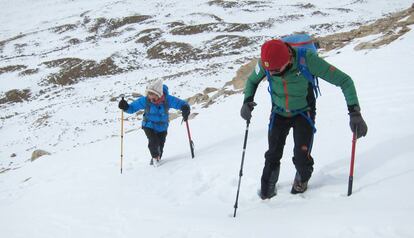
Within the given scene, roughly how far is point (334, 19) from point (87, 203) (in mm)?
46824

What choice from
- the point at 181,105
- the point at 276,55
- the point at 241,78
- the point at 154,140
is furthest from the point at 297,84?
the point at 241,78

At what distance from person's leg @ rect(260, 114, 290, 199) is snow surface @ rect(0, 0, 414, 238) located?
189 mm

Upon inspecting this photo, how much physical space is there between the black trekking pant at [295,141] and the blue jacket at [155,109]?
3504 mm

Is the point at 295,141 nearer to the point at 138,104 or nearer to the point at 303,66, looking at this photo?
the point at 303,66

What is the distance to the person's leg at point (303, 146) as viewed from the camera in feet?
16.8

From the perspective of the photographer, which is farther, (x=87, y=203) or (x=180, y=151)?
(x=180, y=151)

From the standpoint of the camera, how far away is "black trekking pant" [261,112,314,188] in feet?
16.9

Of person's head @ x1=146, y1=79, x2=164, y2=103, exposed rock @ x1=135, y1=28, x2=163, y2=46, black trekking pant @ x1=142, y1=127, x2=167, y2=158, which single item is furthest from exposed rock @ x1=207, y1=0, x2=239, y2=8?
person's head @ x1=146, y1=79, x2=164, y2=103

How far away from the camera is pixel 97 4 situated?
69000 mm

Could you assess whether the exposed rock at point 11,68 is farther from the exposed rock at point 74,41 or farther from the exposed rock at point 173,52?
the exposed rock at point 173,52

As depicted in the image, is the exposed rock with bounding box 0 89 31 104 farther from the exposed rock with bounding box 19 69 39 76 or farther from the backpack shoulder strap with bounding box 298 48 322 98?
the backpack shoulder strap with bounding box 298 48 322 98

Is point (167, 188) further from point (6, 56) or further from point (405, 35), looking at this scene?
point (6, 56)

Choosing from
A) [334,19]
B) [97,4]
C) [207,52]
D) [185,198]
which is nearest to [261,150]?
[185,198]

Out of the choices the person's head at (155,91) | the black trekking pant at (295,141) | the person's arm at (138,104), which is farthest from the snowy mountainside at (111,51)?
the black trekking pant at (295,141)
